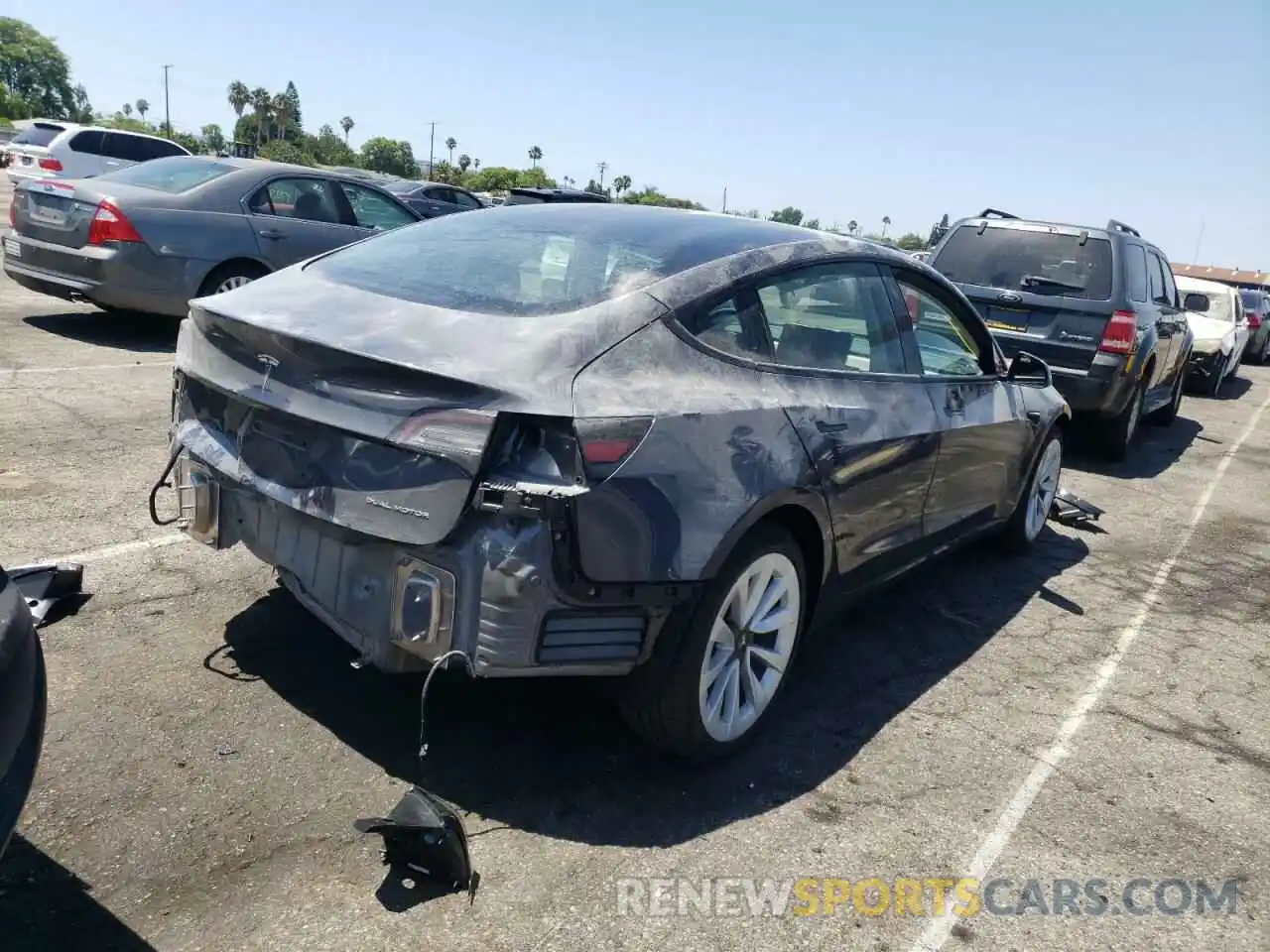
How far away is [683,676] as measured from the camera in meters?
2.89

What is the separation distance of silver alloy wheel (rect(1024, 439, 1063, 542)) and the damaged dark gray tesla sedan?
2024 mm

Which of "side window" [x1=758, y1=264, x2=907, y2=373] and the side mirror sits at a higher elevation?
"side window" [x1=758, y1=264, x2=907, y2=373]

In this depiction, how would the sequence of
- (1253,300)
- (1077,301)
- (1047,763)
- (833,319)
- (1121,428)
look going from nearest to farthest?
(1047,763), (833,319), (1077,301), (1121,428), (1253,300)

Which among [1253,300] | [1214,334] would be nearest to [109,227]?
[1214,334]

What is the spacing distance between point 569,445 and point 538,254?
3.51ft

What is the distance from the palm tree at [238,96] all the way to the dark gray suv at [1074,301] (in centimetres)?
14240

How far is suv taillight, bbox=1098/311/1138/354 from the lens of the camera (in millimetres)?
7828

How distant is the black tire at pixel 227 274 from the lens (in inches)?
326

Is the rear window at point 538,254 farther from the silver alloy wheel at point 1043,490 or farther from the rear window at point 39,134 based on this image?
the rear window at point 39,134

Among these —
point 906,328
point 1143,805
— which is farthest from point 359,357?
point 1143,805

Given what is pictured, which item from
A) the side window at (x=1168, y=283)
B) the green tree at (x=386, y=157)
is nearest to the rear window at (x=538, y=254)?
the side window at (x=1168, y=283)

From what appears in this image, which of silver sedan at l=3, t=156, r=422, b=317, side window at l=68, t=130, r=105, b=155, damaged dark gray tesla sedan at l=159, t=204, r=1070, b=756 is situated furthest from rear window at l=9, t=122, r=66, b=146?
damaged dark gray tesla sedan at l=159, t=204, r=1070, b=756

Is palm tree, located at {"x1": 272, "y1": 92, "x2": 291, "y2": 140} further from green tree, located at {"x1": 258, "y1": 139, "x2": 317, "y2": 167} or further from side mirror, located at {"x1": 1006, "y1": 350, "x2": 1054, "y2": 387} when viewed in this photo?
side mirror, located at {"x1": 1006, "y1": 350, "x2": 1054, "y2": 387}

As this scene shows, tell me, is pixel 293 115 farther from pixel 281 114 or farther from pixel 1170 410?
pixel 1170 410
